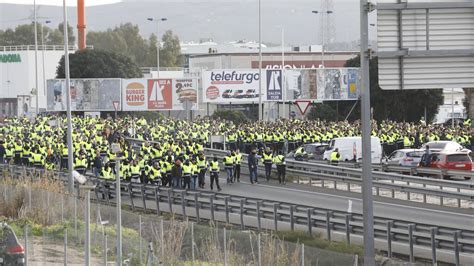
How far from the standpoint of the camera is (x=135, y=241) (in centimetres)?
2342

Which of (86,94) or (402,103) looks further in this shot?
(86,94)

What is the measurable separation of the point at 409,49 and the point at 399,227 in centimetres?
917

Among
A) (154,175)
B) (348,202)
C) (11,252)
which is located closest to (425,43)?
(11,252)

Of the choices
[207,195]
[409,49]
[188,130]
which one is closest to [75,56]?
[188,130]

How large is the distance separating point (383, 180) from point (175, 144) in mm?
9723

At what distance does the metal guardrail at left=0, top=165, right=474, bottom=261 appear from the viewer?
23.3 m

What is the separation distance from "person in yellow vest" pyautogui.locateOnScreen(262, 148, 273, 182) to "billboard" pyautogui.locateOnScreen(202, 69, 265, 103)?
37740mm

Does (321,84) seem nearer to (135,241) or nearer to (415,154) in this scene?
(415,154)

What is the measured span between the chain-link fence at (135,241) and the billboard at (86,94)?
5213 centimetres

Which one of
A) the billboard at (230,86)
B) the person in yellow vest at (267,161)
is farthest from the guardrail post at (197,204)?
the billboard at (230,86)

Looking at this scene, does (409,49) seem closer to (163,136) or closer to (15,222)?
(15,222)

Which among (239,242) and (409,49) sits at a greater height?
(409,49)

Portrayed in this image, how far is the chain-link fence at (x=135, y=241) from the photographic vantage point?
66.5 ft

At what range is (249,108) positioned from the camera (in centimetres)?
9881
